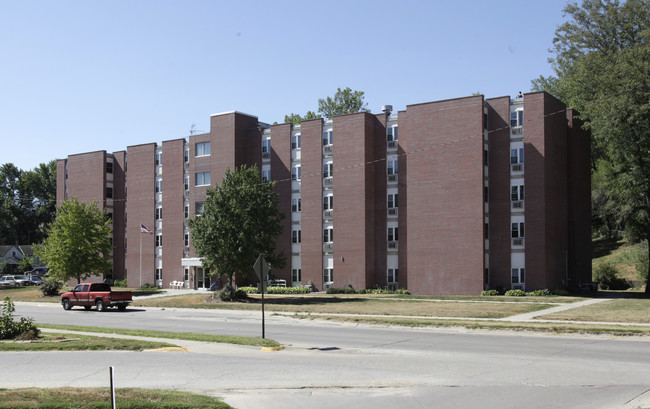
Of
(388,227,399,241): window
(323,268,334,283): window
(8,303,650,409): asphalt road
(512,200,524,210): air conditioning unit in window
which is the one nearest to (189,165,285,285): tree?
(323,268,334,283): window

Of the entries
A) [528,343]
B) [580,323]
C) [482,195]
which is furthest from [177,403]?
[482,195]

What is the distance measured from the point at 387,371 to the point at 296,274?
41.3m

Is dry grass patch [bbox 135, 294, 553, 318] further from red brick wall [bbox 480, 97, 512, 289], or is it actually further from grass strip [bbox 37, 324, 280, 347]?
grass strip [bbox 37, 324, 280, 347]

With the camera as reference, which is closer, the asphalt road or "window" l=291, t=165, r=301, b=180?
the asphalt road

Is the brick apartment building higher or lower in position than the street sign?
higher

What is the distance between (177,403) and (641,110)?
41837mm

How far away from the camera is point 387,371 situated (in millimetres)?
14883

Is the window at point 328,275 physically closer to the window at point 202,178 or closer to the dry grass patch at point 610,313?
the window at point 202,178

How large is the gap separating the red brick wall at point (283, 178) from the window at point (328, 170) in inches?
150

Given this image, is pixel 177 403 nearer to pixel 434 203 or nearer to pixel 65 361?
pixel 65 361

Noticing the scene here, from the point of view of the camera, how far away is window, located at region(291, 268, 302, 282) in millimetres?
55781

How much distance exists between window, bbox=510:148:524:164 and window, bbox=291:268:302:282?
20.4 metres

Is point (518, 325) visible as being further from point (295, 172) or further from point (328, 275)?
point (295, 172)

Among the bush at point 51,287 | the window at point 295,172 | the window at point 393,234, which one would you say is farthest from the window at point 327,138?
the bush at point 51,287
